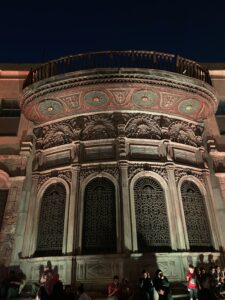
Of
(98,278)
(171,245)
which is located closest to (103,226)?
(98,278)

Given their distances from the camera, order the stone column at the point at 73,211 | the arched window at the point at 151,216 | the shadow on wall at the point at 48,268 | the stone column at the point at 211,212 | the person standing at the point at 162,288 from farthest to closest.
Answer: the stone column at the point at 211,212 < the arched window at the point at 151,216 < the stone column at the point at 73,211 < the shadow on wall at the point at 48,268 < the person standing at the point at 162,288

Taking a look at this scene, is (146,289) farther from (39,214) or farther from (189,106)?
(189,106)

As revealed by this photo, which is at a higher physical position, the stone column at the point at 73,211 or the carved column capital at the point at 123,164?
the carved column capital at the point at 123,164

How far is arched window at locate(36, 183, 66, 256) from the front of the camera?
969cm

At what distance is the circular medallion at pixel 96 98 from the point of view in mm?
11383

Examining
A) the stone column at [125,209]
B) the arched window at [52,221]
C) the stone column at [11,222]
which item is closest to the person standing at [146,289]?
the stone column at [125,209]

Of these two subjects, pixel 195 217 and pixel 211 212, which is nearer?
pixel 195 217

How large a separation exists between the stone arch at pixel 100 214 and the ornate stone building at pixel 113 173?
0.03 m

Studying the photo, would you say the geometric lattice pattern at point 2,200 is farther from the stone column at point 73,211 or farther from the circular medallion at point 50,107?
the circular medallion at point 50,107

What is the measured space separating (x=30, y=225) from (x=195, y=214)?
5.61 m

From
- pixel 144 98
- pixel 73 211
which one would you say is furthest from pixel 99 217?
pixel 144 98

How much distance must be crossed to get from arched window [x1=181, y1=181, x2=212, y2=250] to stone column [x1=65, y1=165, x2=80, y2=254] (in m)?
3.70

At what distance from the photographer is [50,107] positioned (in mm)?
11898

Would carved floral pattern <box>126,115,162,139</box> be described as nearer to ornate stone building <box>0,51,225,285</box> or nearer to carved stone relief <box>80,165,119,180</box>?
ornate stone building <box>0,51,225,285</box>
